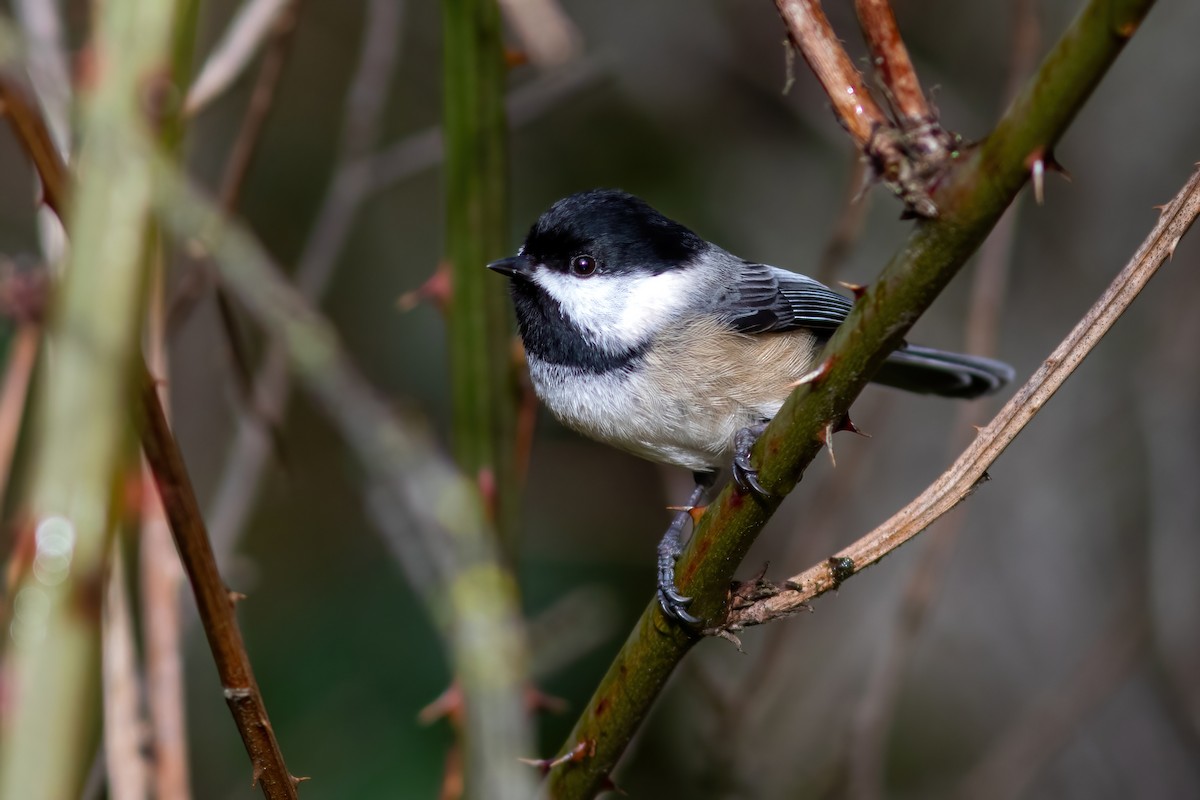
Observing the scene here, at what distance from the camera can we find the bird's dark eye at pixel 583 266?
94.4 inches

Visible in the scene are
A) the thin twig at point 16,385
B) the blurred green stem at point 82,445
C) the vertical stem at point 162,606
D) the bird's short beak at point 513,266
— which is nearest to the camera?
the blurred green stem at point 82,445

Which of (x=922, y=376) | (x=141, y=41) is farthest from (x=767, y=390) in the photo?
(x=141, y=41)

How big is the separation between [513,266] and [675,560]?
66cm

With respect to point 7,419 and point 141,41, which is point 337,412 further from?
point 7,419

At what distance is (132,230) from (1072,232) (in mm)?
3996

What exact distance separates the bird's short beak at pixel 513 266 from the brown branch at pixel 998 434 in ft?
2.96

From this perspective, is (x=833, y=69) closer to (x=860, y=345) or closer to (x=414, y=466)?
(x=860, y=345)

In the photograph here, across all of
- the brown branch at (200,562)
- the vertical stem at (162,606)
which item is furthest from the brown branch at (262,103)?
the brown branch at (200,562)

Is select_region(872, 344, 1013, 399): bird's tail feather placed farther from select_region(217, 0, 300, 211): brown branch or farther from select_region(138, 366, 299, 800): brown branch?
select_region(138, 366, 299, 800): brown branch

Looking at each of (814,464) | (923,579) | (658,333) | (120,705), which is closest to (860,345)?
(658,333)

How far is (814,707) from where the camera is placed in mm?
3799

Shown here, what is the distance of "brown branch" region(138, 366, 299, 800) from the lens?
1.15 m

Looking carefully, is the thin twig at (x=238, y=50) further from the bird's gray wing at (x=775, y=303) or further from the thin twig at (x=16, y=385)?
the bird's gray wing at (x=775, y=303)

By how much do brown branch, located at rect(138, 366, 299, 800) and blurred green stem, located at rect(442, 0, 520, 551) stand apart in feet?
2.80
